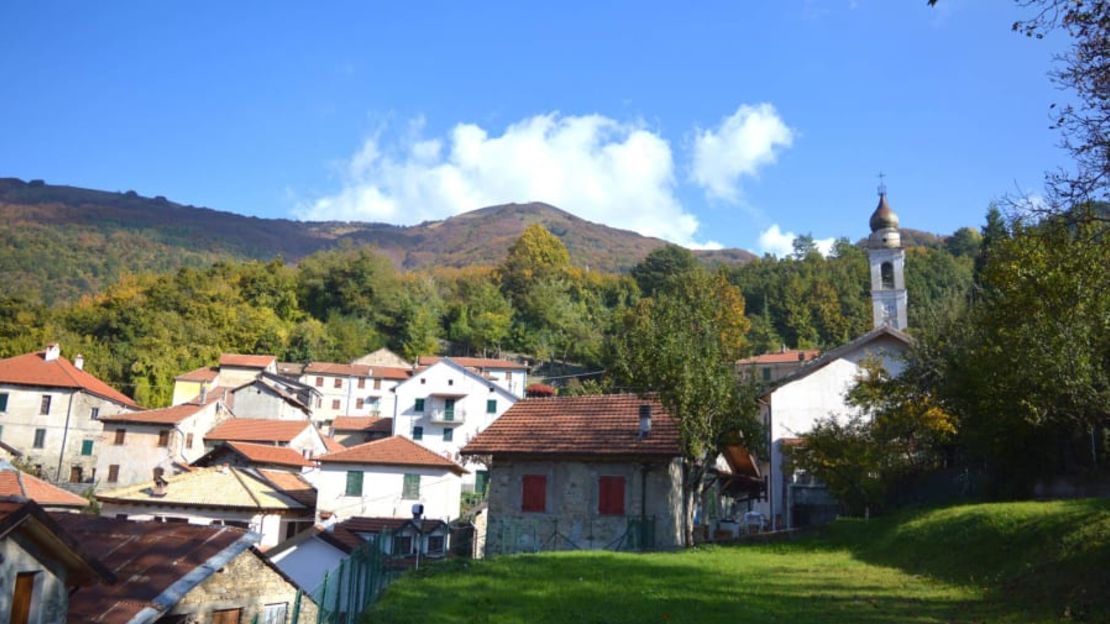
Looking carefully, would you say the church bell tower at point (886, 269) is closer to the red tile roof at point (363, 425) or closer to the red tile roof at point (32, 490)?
the red tile roof at point (363, 425)

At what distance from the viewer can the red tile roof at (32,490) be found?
29672mm

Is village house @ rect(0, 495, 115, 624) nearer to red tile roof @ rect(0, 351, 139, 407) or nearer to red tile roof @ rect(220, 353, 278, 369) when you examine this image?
red tile roof @ rect(0, 351, 139, 407)

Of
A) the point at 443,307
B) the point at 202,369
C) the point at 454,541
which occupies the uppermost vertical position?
the point at 443,307

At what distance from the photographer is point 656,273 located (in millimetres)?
101562

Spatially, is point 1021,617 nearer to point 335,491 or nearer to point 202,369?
point 335,491

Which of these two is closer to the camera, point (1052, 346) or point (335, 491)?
point (1052, 346)

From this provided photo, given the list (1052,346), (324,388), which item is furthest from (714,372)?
(324,388)

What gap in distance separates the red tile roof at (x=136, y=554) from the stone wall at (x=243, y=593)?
63 cm

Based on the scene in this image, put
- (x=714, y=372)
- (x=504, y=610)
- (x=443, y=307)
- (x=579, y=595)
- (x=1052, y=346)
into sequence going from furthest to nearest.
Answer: (x=443, y=307)
(x=714, y=372)
(x=1052, y=346)
(x=579, y=595)
(x=504, y=610)

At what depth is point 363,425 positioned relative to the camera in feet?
206

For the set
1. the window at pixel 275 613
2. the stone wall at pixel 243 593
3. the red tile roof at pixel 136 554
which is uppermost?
the red tile roof at pixel 136 554

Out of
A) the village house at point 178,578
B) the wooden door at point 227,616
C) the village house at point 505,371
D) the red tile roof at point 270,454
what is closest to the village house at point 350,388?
the village house at point 505,371

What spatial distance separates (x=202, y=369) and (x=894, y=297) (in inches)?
2121

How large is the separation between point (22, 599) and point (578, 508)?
17.8 m
